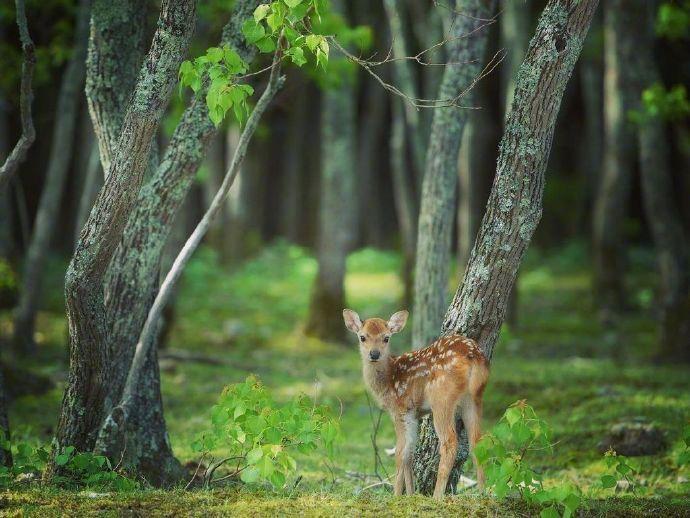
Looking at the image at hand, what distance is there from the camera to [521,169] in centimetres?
593

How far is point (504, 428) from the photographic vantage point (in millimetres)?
5254

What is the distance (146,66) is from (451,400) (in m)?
2.78

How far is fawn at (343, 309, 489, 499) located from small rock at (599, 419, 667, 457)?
108 inches

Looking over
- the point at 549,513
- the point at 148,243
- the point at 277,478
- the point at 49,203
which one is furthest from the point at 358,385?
the point at 549,513

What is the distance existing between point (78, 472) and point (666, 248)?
1001cm

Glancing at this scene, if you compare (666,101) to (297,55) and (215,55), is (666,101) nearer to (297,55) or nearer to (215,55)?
(297,55)

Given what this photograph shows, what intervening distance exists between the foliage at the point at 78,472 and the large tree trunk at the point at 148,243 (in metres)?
0.41

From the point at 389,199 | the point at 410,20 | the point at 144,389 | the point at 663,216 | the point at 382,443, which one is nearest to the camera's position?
the point at 144,389

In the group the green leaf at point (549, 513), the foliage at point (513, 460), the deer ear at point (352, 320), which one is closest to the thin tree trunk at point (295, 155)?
the deer ear at point (352, 320)

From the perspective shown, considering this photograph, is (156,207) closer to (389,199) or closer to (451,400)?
(451,400)

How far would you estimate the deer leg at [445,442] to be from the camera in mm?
5688

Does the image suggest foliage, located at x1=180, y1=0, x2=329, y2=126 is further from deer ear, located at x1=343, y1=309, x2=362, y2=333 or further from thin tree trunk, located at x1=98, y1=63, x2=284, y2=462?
deer ear, located at x1=343, y1=309, x2=362, y2=333

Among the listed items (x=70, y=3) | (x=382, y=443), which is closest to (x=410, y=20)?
(x=70, y=3)

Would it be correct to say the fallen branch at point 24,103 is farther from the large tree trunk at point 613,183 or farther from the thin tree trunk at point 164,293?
the large tree trunk at point 613,183
